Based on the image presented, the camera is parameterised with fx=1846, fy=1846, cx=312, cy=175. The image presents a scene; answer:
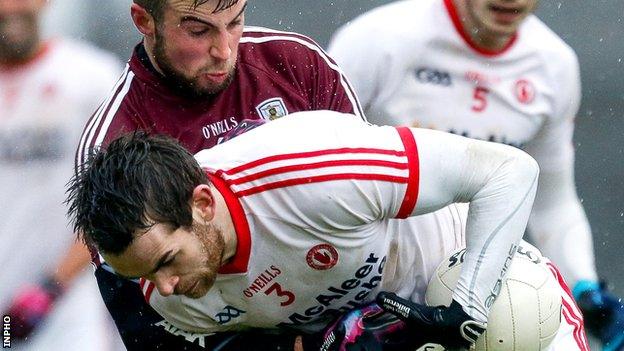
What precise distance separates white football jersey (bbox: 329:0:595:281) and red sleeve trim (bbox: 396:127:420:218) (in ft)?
4.15

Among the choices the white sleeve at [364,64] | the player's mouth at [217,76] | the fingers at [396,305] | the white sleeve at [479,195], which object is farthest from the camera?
the white sleeve at [364,64]

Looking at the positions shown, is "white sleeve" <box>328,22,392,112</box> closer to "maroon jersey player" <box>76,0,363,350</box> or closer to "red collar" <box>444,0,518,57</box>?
"red collar" <box>444,0,518,57</box>

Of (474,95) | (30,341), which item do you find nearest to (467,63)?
(474,95)

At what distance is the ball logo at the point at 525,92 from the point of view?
5.19 meters

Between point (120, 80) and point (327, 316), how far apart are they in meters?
0.84

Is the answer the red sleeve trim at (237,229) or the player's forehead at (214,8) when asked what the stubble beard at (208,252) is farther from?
the player's forehead at (214,8)

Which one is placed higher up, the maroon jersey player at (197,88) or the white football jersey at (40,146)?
the maroon jersey player at (197,88)

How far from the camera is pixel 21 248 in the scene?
5277 mm

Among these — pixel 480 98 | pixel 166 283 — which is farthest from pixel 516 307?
pixel 480 98

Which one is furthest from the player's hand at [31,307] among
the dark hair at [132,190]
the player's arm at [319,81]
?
the dark hair at [132,190]

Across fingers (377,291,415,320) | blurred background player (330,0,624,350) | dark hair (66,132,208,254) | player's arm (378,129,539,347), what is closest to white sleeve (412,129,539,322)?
player's arm (378,129,539,347)

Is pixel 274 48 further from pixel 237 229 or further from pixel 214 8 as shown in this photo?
pixel 237 229

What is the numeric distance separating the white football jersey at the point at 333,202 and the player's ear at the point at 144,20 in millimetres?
636

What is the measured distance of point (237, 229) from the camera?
147 inches
